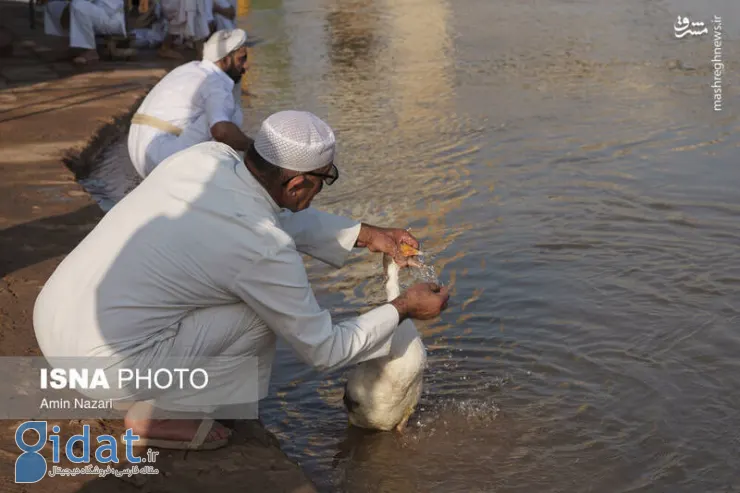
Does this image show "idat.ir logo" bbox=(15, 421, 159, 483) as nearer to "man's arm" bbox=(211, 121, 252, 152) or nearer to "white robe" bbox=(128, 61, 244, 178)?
"man's arm" bbox=(211, 121, 252, 152)

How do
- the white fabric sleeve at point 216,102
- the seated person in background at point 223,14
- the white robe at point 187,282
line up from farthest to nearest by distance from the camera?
the seated person in background at point 223,14, the white fabric sleeve at point 216,102, the white robe at point 187,282

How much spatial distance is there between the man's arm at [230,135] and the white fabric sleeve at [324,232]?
198cm

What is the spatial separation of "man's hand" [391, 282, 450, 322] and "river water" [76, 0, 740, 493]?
814 mm

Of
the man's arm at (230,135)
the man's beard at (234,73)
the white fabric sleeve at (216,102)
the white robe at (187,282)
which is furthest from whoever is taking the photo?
the man's beard at (234,73)

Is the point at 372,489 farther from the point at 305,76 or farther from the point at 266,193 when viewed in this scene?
the point at 305,76

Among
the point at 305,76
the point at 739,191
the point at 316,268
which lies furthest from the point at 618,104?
the point at 316,268

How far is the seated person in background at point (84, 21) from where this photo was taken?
13.8 metres

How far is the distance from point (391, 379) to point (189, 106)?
9.83ft

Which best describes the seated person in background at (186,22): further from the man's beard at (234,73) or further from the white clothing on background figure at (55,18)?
the man's beard at (234,73)

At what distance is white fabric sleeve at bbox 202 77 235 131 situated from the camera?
649 cm

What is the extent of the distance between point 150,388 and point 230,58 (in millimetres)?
3579

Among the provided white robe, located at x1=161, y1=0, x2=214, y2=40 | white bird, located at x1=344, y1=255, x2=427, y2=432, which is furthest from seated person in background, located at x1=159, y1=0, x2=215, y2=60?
white bird, located at x1=344, y1=255, x2=427, y2=432

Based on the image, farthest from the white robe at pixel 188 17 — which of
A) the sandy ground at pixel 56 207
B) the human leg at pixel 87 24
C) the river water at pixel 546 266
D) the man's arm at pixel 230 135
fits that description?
the man's arm at pixel 230 135

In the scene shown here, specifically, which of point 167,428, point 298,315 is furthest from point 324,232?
point 167,428
